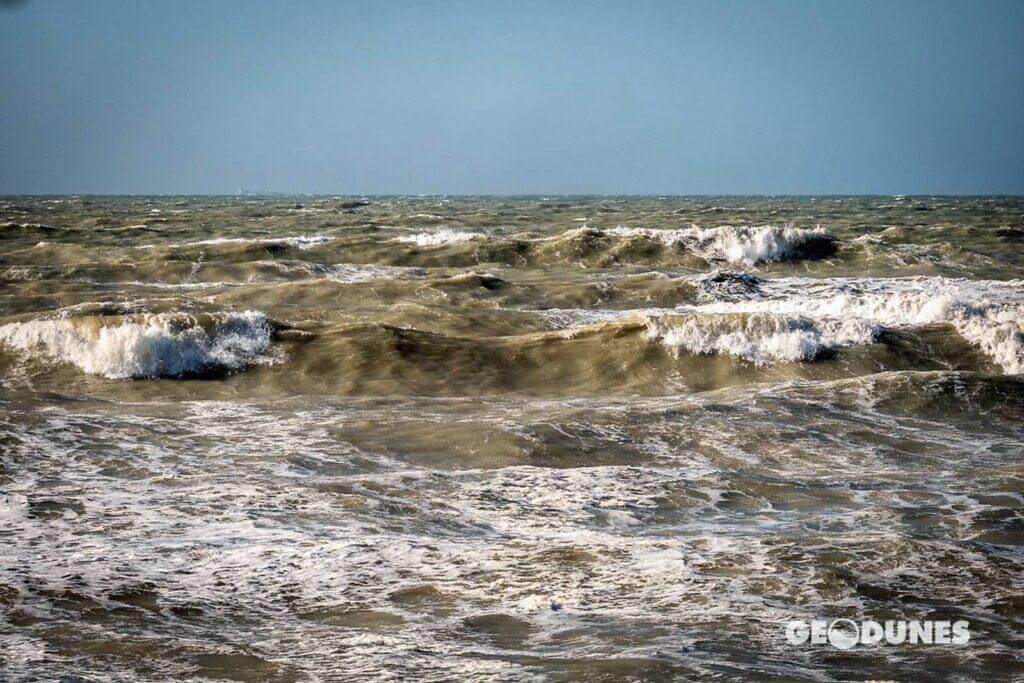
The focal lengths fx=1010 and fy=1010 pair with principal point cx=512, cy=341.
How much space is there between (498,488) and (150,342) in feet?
27.1

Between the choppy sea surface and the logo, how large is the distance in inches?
3.7

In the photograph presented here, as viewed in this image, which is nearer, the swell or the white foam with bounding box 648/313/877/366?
the swell

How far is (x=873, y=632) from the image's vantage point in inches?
213

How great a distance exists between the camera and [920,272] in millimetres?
29250

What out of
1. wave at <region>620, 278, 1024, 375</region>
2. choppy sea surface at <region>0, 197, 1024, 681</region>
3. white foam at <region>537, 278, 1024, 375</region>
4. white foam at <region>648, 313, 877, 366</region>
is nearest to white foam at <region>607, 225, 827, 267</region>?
white foam at <region>537, 278, 1024, 375</region>

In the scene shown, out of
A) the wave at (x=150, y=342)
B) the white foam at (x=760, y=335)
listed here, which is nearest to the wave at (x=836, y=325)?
the white foam at (x=760, y=335)

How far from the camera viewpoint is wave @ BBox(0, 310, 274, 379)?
48.0 ft

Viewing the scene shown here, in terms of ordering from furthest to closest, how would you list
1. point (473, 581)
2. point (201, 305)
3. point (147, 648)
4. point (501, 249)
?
1. point (501, 249)
2. point (201, 305)
3. point (473, 581)
4. point (147, 648)

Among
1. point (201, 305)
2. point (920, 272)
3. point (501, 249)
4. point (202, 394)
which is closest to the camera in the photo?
point (202, 394)

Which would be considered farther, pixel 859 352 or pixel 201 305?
pixel 201 305

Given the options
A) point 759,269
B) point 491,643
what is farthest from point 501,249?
point 491,643

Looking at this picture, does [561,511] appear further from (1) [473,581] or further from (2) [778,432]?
(2) [778,432]

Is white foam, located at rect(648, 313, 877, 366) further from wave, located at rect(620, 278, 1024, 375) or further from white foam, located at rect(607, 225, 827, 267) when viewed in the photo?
white foam, located at rect(607, 225, 827, 267)

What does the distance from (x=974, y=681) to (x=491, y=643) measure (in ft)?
7.65
